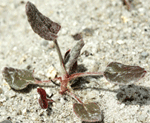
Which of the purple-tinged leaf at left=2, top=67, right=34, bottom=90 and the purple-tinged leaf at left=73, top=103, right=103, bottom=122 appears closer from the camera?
the purple-tinged leaf at left=73, top=103, right=103, bottom=122

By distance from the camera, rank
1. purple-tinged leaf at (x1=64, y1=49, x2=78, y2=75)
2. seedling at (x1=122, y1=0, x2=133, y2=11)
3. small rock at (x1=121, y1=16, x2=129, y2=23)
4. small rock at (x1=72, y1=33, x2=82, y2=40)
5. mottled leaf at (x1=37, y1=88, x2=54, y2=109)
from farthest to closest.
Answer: seedling at (x1=122, y1=0, x2=133, y2=11), small rock at (x1=121, y1=16, x2=129, y2=23), small rock at (x1=72, y1=33, x2=82, y2=40), purple-tinged leaf at (x1=64, y1=49, x2=78, y2=75), mottled leaf at (x1=37, y1=88, x2=54, y2=109)

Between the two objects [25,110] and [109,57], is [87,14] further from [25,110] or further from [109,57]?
[25,110]

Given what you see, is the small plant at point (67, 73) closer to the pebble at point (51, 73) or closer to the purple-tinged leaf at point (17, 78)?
the purple-tinged leaf at point (17, 78)

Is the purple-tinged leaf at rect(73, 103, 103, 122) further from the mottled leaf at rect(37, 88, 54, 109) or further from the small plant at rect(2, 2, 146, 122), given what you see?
the mottled leaf at rect(37, 88, 54, 109)

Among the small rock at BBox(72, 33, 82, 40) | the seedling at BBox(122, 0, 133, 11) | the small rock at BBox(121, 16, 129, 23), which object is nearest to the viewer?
the small rock at BBox(72, 33, 82, 40)

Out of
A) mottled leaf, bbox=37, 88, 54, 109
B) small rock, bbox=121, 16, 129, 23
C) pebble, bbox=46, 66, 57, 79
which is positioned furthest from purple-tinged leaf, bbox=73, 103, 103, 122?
small rock, bbox=121, 16, 129, 23

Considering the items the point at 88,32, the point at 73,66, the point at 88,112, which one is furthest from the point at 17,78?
the point at 88,32

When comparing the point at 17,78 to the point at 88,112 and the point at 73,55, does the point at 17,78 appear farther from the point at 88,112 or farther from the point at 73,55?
the point at 88,112

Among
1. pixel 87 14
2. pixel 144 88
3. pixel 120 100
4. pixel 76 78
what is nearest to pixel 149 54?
pixel 144 88
